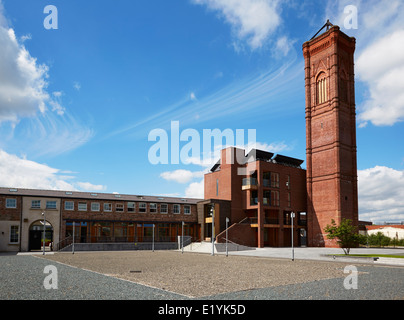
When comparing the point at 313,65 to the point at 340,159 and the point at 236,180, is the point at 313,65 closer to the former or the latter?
the point at 340,159

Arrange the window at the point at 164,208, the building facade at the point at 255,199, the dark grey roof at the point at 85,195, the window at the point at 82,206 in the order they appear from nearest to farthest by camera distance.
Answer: the dark grey roof at the point at 85,195 < the window at the point at 82,206 < the building facade at the point at 255,199 < the window at the point at 164,208

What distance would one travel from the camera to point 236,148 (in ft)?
207

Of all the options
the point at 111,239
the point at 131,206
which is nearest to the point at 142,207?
the point at 131,206

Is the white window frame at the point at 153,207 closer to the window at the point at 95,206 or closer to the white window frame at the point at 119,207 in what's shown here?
the white window frame at the point at 119,207

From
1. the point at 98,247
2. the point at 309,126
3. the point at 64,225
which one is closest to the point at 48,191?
the point at 64,225

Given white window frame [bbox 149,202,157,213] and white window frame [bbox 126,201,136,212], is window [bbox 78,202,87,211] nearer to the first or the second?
white window frame [bbox 126,201,136,212]

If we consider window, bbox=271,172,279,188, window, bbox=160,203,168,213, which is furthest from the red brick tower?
window, bbox=160,203,168,213

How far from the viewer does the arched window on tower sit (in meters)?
62.2

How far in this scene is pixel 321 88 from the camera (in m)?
63.0

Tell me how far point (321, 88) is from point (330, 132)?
7973 millimetres

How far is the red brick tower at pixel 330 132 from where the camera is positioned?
58.5 metres

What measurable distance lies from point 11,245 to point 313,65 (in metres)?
52.7

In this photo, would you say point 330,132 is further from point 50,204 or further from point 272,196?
point 50,204

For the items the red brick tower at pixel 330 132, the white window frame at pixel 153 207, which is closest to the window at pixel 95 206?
the white window frame at pixel 153 207
